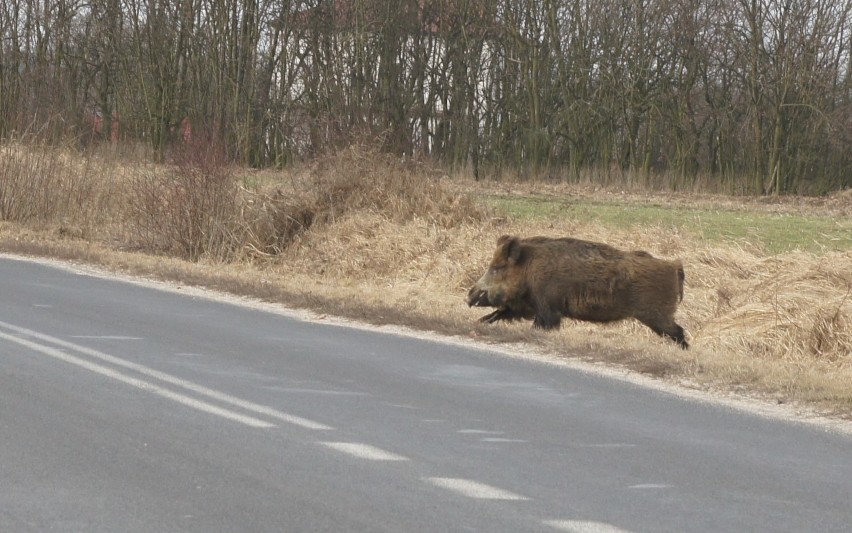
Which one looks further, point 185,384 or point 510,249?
point 510,249

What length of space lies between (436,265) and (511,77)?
94.2 ft

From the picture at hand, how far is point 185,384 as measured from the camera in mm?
9617

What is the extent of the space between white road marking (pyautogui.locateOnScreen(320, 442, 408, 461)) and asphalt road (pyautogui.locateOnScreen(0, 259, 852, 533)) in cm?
3

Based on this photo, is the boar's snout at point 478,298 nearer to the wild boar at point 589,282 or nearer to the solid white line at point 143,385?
the wild boar at point 589,282

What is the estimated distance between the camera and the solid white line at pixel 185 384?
27.2 feet

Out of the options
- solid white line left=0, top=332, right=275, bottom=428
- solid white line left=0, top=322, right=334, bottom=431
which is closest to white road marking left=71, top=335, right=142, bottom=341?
solid white line left=0, top=322, right=334, bottom=431

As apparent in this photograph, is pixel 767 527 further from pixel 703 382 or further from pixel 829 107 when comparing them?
pixel 829 107

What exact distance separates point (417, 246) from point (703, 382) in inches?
444

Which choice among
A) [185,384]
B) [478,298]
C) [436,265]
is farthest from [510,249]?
[436,265]

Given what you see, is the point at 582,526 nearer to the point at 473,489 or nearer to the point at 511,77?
the point at 473,489

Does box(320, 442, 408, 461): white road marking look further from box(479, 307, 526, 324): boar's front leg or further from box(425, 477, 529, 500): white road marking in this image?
box(479, 307, 526, 324): boar's front leg

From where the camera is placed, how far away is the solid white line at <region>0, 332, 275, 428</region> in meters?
8.34

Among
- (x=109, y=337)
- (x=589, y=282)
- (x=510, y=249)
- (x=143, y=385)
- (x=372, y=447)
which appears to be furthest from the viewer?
(x=510, y=249)

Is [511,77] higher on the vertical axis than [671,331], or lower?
higher
